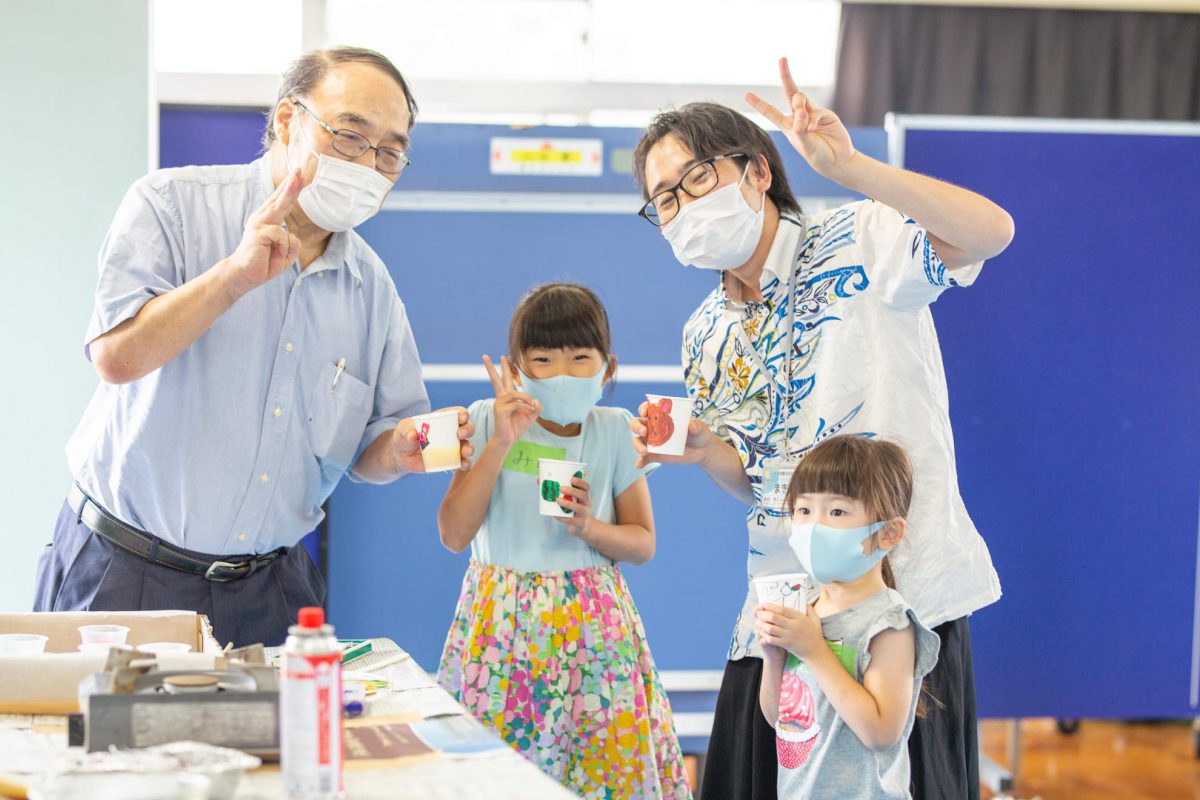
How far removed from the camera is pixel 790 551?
197cm

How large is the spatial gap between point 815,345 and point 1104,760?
3158 millimetres

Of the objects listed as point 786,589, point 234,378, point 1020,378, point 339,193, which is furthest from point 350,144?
point 1020,378

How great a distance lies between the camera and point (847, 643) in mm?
1774

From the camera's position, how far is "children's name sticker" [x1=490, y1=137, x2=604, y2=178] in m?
3.53

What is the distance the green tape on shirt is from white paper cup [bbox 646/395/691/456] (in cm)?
40

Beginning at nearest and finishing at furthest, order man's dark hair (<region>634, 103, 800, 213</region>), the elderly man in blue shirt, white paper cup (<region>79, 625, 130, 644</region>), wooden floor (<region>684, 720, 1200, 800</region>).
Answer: white paper cup (<region>79, 625, 130, 644</region>)
the elderly man in blue shirt
man's dark hair (<region>634, 103, 800, 213</region>)
wooden floor (<region>684, 720, 1200, 800</region>)

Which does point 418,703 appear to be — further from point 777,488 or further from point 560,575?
point 560,575

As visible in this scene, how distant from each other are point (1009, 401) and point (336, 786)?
2.99 metres

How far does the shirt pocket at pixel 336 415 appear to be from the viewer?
2.12m

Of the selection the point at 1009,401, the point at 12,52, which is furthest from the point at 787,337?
the point at 12,52

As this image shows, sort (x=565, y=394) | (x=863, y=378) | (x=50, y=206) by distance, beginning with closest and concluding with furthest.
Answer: (x=863, y=378) < (x=565, y=394) < (x=50, y=206)

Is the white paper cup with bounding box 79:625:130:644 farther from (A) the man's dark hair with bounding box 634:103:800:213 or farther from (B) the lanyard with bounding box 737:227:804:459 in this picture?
(A) the man's dark hair with bounding box 634:103:800:213

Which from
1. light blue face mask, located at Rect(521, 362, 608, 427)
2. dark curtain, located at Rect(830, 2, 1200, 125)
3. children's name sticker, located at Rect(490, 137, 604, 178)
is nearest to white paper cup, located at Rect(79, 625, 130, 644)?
light blue face mask, located at Rect(521, 362, 608, 427)

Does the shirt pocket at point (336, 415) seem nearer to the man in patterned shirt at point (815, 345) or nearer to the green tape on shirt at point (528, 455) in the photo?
the green tape on shirt at point (528, 455)
